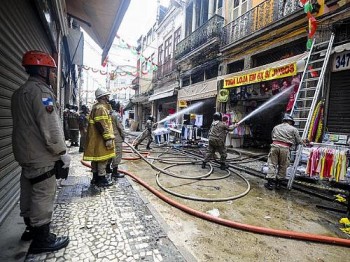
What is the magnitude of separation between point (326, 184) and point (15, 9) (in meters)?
7.16

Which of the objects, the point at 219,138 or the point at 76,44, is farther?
the point at 76,44

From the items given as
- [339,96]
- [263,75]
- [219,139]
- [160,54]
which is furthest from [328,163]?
[160,54]

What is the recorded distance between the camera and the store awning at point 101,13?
19.3 ft

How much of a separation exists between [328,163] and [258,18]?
8.25 meters

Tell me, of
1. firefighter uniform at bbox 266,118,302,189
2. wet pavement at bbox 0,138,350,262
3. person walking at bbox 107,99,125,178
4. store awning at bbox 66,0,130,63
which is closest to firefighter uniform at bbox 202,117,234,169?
firefighter uniform at bbox 266,118,302,189

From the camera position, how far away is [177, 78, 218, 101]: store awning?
44.2 feet

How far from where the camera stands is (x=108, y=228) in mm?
3051

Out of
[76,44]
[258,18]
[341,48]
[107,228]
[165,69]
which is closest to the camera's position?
[107,228]

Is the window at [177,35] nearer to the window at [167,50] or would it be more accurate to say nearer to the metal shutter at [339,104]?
the window at [167,50]

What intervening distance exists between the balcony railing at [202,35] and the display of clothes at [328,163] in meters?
10.3

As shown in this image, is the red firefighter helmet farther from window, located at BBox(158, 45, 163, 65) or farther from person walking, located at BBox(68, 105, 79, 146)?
window, located at BBox(158, 45, 163, 65)

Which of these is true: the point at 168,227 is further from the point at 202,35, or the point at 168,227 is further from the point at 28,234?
the point at 202,35

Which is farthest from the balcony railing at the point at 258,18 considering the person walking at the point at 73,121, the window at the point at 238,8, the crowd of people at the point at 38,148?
the crowd of people at the point at 38,148

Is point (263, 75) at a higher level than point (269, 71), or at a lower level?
lower
